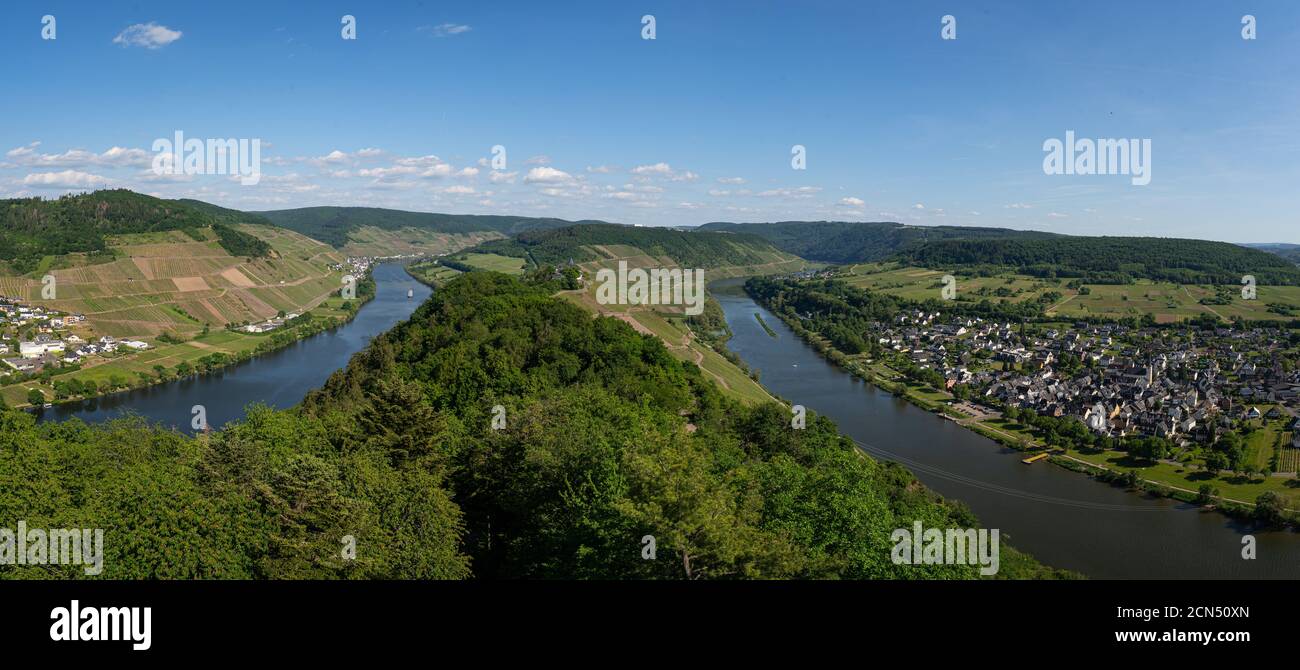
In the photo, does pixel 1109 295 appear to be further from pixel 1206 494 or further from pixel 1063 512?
pixel 1063 512

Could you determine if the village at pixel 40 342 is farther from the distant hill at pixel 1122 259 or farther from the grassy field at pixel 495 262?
the distant hill at pixel 1122 259

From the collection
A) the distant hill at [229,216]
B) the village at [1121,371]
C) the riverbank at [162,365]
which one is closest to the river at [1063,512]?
the village at [1121,371]

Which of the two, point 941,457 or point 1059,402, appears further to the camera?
point 1059,402

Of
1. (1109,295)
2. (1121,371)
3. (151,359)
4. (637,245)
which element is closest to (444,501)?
(151,359)

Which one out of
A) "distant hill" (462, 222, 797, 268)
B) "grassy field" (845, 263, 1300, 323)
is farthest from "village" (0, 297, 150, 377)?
"grassy field" (845, 263, 1300, 323)
